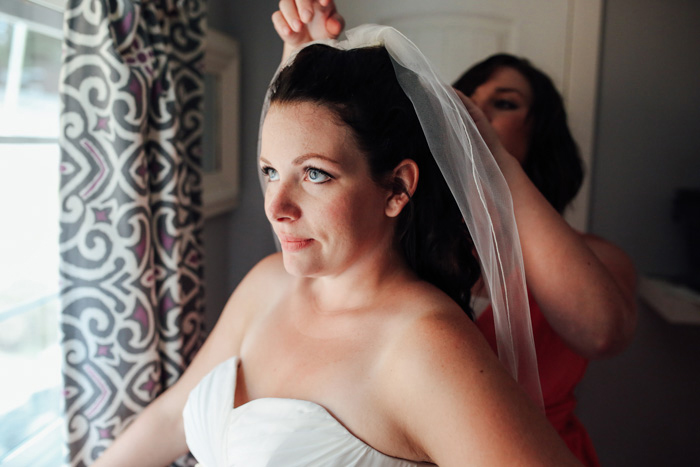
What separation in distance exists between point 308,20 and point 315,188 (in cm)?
32

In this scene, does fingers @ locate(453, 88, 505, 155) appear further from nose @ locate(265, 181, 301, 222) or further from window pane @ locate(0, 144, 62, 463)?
window pane @ locate(0, 144, 62, 463)

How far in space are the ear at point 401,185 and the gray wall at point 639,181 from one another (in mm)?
1293

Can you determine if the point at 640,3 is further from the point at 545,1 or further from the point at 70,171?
the point at 70,171

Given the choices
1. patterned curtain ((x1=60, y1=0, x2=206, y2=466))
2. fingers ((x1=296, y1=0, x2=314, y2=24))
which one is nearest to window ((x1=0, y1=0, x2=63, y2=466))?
patterned curtain ((x1=60, y1=0, x2=206, y2=466))

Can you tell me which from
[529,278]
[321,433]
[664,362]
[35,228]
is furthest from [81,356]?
[664,362]

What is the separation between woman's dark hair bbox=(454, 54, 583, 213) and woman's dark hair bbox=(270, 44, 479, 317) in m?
0.58

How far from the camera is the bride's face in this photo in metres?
0.80

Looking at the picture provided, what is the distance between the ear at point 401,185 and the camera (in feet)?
2.80

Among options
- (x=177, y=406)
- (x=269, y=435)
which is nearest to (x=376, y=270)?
(x=269, y=435)

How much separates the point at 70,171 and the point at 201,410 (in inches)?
22.5

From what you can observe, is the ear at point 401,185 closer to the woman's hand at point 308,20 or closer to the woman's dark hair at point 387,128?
the woman's dark hair at point 387,128

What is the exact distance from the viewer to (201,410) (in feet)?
3.27

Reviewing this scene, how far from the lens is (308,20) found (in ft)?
3.01

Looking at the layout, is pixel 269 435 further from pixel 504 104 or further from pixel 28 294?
pixel 504 104
